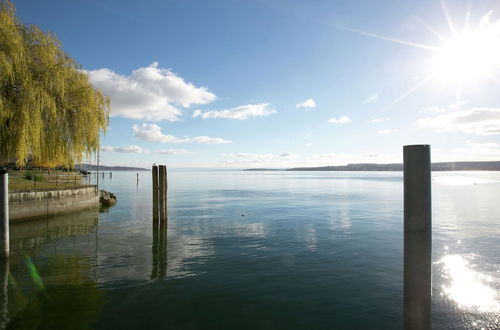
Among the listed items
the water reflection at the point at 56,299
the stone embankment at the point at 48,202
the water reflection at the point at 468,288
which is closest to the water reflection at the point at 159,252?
the water reflection at the point at 56,299

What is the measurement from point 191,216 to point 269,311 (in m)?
18.5

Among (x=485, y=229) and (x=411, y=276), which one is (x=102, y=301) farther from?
(x=485, y=229)

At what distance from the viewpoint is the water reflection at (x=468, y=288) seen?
8.33m

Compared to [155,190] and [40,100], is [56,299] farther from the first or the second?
[155,190]

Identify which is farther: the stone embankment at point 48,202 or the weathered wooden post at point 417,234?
the stone embankment at point 48,202

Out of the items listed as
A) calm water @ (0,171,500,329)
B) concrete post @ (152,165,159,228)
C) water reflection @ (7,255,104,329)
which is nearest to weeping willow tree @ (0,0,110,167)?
concrete post @ (152,165,159,228)

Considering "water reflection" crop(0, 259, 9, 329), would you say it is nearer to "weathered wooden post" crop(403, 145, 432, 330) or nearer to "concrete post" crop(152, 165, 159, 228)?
"concrete post" crop(152, 165, 159, 228)

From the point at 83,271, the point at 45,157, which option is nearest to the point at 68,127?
the point at 45,157

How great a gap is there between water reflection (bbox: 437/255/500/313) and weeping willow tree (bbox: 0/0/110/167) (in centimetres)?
1806

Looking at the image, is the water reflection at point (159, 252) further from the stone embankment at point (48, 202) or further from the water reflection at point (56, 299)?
the stone embankment at point (48, 202)

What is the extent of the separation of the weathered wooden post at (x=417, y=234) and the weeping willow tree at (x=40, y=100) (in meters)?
15.4

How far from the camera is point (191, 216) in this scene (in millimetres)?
25469

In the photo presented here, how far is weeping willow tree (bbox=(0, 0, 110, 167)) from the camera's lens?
1286cm

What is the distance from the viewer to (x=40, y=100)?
45.5 ft
